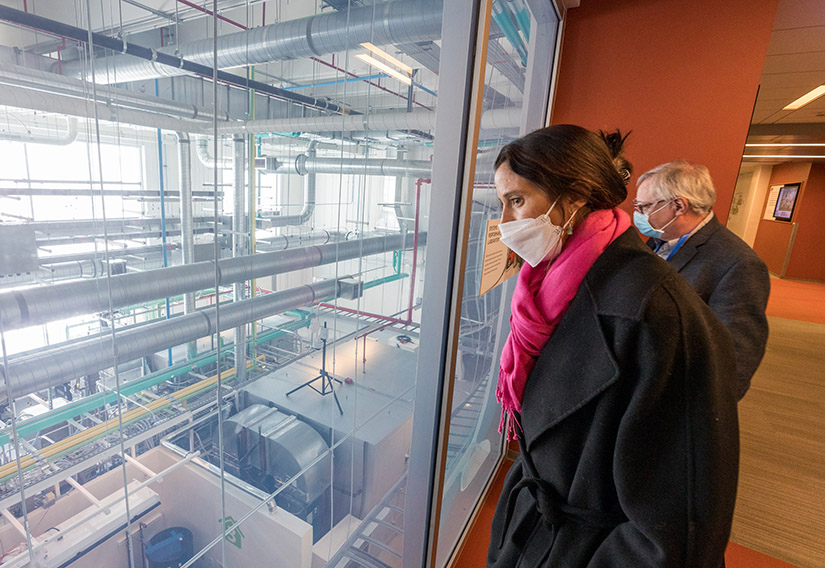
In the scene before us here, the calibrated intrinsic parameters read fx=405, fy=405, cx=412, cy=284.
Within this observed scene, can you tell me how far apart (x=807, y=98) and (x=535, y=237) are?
5.14 meters

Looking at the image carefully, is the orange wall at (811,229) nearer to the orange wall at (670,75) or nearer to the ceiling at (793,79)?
the ceiling at (793,79)

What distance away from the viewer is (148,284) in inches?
58.2

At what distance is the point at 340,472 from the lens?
2.99 meters

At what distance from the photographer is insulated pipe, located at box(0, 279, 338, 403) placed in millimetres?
860

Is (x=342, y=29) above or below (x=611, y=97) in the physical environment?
above

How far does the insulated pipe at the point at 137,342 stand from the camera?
0.86 meters

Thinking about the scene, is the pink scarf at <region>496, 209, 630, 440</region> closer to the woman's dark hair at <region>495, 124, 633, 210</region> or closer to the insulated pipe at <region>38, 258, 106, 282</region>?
the woman's dark hair at <region>495, 124, 633, 210</region>

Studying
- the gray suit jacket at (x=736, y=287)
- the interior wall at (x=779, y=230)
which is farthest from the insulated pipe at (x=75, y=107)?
the interior wall at (x=779, y=230)

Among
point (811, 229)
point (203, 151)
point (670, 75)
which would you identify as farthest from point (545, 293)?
point (811, 229)

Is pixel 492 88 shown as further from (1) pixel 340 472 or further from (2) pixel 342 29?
(1) pixel 340 472

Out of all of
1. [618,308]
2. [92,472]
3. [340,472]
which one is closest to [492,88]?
[618,308]

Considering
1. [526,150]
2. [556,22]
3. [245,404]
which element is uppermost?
[556,22]

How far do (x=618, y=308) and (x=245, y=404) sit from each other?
105 inches

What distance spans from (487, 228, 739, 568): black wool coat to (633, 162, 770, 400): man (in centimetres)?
75
